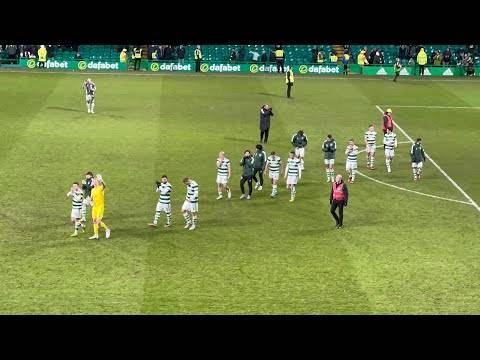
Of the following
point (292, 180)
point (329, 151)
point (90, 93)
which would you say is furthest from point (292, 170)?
point (90, 93)

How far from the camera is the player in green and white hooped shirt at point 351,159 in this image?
1619 inches

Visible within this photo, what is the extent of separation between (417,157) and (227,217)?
10.2 metres

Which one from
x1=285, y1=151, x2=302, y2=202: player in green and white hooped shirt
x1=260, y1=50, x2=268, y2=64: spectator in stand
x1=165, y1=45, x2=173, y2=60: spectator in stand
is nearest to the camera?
x1=285, y1=151, x2=302, y2=202: player in green and white hooped shirt

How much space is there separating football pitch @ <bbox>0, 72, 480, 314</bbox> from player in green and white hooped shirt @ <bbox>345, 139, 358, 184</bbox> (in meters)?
0.89

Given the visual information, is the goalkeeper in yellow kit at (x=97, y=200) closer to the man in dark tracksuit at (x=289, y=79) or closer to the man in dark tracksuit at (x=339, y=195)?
the man in dark tracksuit at (x=339, y=195)

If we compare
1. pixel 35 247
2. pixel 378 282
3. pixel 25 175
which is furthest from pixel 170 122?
pixel 378 282

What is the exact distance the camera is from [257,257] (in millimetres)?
31859

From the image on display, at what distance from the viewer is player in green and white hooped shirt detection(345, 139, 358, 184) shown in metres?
41.1

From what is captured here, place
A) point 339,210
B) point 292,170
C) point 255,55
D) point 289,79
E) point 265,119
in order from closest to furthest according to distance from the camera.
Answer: point 339,210 → point 292,170 → point 265,119 → point 289,79 → point 255,55

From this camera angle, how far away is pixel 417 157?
1663 inches

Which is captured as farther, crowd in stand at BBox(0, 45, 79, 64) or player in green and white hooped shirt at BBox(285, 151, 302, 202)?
crowd in stand at BBox(0, 45, 79, 64)

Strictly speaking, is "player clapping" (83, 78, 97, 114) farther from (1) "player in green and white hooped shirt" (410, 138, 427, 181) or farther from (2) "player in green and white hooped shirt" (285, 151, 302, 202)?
(1) "player in green and white hooped shirt" (410, 138, 427, 181)

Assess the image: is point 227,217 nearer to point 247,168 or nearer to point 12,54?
point 247,168

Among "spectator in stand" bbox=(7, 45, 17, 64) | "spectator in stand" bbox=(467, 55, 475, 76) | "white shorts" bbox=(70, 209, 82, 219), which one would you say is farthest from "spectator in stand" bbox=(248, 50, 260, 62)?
"white shorts" bbox=(70, 209, 82, 219)
